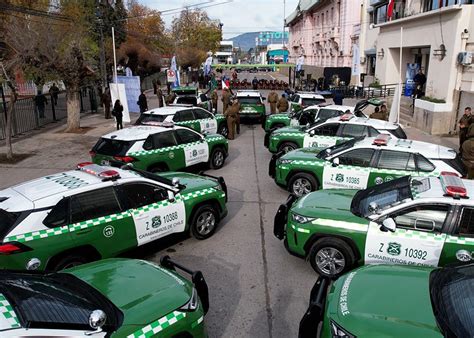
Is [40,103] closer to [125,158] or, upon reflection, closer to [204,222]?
[125,158]

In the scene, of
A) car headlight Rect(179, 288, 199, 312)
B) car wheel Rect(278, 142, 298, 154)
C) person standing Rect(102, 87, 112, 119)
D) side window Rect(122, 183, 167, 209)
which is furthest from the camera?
person standing Rect(102, 87, 112, 119)

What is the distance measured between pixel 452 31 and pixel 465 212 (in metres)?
16.3

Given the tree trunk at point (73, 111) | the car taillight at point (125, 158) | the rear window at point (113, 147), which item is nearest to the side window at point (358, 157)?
the car taillight at point (125, 158)

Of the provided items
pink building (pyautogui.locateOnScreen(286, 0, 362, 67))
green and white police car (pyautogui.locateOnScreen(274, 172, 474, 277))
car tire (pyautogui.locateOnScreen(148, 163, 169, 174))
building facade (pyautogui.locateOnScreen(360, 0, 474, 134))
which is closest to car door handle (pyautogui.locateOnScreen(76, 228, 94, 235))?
green and white police car (pyautogui.locateOnScreen(274, 172, 474, 277))

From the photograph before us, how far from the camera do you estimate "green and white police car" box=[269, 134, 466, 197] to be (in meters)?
8.38

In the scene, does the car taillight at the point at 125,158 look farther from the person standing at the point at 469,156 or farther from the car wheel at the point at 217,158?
the person standing at the point at 469,156

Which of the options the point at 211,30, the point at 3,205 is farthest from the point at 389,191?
the point at 211,30

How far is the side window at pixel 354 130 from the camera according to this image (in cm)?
1130

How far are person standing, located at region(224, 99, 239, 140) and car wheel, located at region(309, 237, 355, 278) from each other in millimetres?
11053

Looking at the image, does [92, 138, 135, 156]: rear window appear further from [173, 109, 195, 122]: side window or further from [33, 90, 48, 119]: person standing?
[33, 90, 48, 119]: person standing

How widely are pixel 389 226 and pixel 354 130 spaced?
6.35 metres

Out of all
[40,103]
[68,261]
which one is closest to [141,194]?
[68,261]

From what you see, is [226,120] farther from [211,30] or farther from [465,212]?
[211,30]

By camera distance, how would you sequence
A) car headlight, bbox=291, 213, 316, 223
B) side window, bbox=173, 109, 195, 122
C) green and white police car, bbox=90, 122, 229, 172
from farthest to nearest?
side window, bbox=173, 109, 195, 122 < green and white police car, bbox=90, 122, 229, 172 < car headlight, bbox=291, 213, 316, 223
